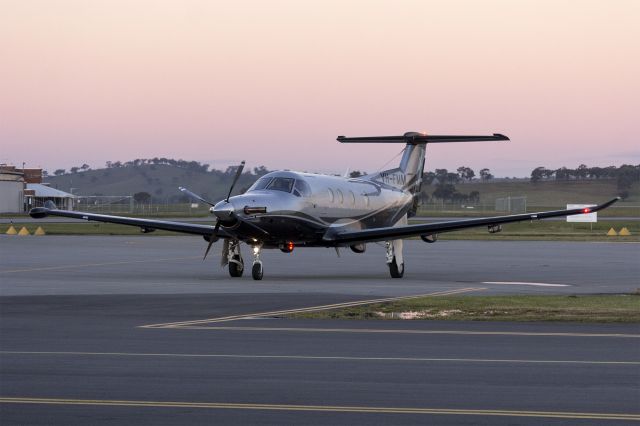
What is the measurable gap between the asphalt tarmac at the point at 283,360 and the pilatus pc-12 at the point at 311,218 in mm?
2337

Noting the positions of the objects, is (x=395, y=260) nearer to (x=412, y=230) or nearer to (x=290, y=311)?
(x=412, y=230)

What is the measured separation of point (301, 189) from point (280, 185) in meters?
0.72

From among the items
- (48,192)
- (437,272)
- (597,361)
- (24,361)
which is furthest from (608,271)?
(48,192)

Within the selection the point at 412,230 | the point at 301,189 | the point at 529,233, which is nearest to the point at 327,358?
the point at 412,230

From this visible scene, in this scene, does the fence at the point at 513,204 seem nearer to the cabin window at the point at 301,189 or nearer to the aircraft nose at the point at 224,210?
the cabin window at the point at 301,189

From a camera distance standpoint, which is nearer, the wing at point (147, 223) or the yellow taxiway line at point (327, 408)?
the yellow taxiway line at point (327, 408)

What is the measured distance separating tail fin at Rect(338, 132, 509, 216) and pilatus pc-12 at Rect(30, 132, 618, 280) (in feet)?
2.32

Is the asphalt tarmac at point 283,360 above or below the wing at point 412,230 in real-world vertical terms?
below

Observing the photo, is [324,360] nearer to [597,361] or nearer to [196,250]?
[597,361]

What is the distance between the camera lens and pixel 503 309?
23.4 m

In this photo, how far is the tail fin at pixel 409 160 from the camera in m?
43.8

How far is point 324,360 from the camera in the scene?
15547mm

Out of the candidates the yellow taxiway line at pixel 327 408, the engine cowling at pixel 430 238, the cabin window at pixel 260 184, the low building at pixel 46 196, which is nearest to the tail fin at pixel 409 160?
the engine cowling at pixel 430 238

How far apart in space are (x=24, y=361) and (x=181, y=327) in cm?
505
